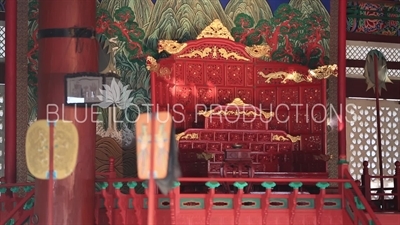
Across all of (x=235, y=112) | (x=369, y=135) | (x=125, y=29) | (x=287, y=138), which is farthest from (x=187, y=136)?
(x=369, y=135)

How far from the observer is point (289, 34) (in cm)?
926

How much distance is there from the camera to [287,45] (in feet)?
30.3

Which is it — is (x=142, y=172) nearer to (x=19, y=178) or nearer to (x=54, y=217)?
(x=54, y=217)

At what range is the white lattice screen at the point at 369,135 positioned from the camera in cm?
953

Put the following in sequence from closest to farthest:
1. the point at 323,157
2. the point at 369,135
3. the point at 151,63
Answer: the point at 151,63, the point at 323,157, the point at 369,135

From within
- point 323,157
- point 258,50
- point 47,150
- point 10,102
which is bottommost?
point 323,157

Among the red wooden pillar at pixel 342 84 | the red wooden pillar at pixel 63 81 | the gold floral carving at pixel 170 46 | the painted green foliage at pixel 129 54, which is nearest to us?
the red wooden pillar at pixel 63 81

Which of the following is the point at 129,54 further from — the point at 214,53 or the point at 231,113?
the point at 231,113

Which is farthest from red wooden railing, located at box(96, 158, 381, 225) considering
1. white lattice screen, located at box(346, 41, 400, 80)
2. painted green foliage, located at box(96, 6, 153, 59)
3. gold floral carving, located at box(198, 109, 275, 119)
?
white lattice screen, located at box(346, 41, 400, 80)

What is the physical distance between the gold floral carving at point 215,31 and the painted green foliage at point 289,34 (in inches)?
12.0

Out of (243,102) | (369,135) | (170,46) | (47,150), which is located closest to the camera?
(47,150)

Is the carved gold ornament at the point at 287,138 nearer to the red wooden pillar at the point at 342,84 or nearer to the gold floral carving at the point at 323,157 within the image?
the gold floral carving at the point at 323,157

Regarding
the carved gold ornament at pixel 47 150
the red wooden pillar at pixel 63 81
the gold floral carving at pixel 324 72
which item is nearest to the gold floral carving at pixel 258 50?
the gold floral carving at pixel 324 72

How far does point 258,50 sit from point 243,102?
0.64m
